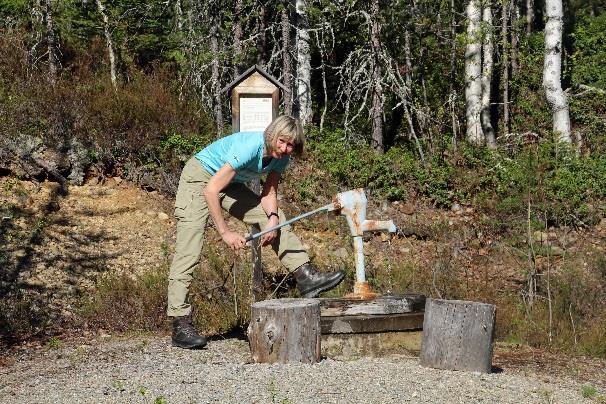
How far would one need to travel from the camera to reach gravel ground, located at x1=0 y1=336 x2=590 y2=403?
5.58 metres

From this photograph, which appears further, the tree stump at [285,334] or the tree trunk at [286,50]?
the tree trunk at [286,50]

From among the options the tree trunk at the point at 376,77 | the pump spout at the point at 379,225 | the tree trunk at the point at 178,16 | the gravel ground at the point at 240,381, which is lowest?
the gravel ground at the point at 240,381

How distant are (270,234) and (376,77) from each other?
7964 millimetres

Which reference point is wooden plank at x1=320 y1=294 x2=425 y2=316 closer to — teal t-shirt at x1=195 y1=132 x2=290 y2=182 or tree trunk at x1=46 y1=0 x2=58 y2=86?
teal t-shirt at x1=195 y1=132 x2=290 y2=182

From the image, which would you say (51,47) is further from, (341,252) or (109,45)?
(341,252)

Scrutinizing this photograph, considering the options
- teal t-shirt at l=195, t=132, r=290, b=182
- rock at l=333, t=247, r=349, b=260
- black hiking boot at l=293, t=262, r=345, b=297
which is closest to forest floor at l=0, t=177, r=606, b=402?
rock at l=333, t=247, r=349, b=260

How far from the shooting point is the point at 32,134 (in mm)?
13094

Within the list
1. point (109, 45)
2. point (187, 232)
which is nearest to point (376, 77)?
point (109, 45)

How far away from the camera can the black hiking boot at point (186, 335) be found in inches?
275

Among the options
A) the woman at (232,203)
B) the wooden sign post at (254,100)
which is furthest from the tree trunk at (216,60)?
the woman at (232,203)

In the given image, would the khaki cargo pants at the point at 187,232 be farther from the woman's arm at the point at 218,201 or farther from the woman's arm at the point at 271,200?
the woman's arm at the point at 218,201

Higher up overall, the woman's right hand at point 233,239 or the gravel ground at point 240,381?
the woman's right hand at point 233,239

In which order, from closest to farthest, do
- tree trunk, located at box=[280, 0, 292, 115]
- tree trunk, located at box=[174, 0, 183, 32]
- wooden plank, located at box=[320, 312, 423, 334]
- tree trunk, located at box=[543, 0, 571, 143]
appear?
wooden plank, located at box=[320, 312, 423, 334], tree trunk, located at box=[280, 0, 292, 115], tree trunk, located at box=[174, 0, 183, 32], tree trunk, located at box=[543, 0, 571, 143]

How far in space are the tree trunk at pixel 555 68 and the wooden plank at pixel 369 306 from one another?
900 centimetres
